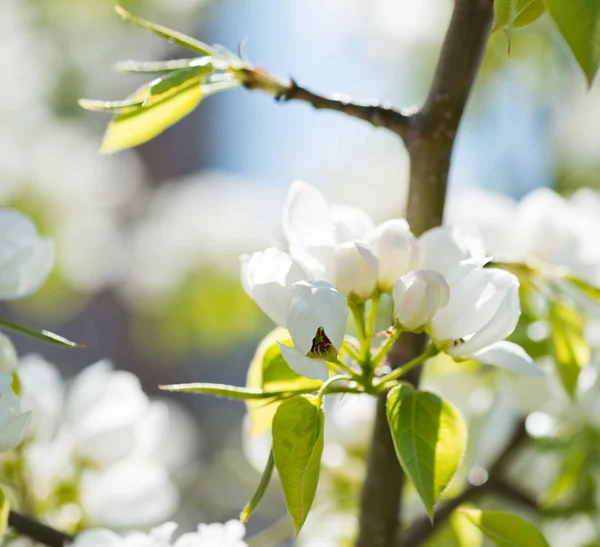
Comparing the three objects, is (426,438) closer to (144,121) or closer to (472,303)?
(472,303)

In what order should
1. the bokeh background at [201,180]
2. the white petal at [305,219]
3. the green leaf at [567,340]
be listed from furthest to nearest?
the bokeh background at [201,180] < the green leaf at [567,340] < the white petal at [305,219]

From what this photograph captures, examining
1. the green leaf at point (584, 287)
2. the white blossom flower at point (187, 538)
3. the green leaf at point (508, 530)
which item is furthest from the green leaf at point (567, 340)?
→ the white blossom flower at point (187, 538)

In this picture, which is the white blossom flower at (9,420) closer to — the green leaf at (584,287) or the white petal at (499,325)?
the white petal at (499,325)

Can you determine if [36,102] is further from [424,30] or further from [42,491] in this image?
[42,491]

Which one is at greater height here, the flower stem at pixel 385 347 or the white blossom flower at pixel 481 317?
the white blossom flower at pixel 481 317

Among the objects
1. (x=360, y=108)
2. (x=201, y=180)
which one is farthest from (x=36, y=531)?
(x=201, y=180)

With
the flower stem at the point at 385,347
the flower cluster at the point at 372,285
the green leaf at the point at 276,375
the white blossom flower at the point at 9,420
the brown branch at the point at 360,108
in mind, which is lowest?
the white blossom flower at the point at 9,420

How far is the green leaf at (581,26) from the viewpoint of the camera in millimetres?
264

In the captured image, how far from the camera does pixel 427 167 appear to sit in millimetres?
401

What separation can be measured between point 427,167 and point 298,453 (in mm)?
172

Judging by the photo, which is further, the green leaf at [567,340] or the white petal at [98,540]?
the green leaf at [567,340]

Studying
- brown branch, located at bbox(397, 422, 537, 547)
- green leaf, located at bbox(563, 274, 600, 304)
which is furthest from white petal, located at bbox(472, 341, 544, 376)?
brown branch, located at bbox(397, 422, 537, 547)

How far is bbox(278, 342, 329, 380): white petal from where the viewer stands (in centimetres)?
31

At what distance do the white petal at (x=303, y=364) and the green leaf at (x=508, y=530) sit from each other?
5.1 inches
